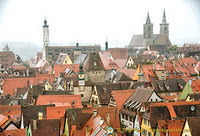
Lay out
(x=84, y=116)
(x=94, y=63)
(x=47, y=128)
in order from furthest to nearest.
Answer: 1. (x=94, y=63)
2. (x=47, y=128)
3. (x=84, y=116)

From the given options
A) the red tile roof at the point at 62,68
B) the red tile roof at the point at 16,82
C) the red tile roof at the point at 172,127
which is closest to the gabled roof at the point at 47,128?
the red tile roof at the point at 172,127

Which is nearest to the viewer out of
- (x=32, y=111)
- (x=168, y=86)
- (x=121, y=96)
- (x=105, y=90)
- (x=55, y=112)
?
(x=55, y=112)

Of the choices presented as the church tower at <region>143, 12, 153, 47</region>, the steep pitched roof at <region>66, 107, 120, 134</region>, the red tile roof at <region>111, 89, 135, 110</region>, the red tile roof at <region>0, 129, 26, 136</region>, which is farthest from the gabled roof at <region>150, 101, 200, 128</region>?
the church tower at <region>143, 12, 153, 47</region>

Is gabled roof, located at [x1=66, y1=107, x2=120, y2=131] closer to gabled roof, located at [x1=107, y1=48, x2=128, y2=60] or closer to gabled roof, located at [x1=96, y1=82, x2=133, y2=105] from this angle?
gabled roof, located at [x1=96, y1=82, x2=133, y2=105]

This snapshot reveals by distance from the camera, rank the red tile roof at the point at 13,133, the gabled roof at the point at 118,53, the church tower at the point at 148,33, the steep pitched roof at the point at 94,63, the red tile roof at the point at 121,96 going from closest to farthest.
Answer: the red tile roof at the point at 13,133
the red tile roof at the point at 121,96
the steep pitched roof at the point at 94,63
the gabled roof at the point at 118,53
the church tower at the point at 148,33

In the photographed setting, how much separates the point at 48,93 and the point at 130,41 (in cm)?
13621

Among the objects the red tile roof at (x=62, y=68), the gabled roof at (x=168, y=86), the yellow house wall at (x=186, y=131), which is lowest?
the yellow house wall at (x=186, y=131)

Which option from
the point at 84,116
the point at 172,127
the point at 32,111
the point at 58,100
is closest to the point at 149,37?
the point at 58,100

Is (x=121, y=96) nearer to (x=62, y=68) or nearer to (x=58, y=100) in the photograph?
(x=58, y=100)

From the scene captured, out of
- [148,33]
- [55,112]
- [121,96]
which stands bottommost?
[55,112]

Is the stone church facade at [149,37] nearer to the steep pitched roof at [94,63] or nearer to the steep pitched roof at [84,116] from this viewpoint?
the steep pitched roof at [94,63]

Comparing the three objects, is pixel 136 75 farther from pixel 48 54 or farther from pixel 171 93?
pixel 48 54

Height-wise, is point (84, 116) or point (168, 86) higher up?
point (168, 86)

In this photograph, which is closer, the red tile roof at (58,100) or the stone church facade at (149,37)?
the red tile roof at (58,100)
